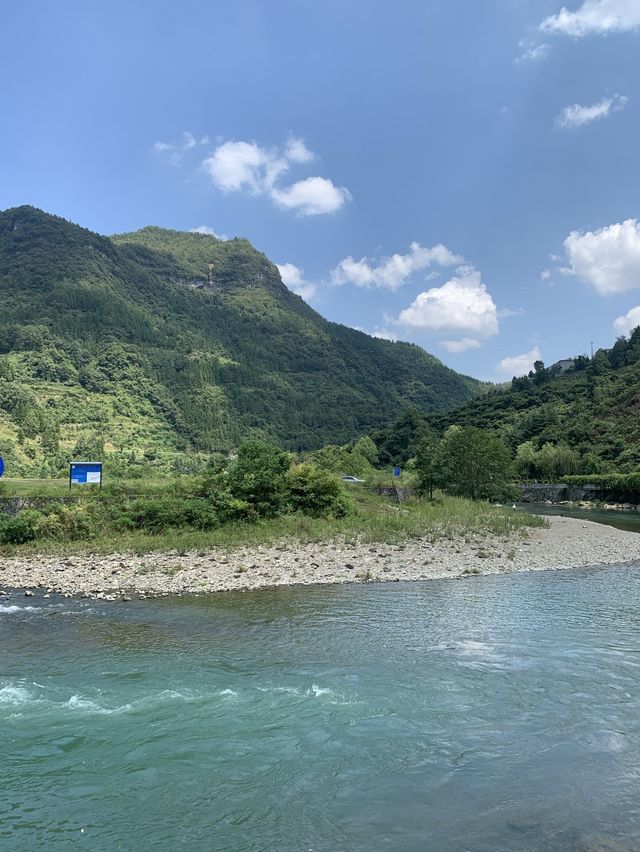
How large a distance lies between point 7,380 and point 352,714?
114 meters

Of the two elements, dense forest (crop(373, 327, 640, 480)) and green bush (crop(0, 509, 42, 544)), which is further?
dense forest (crop(373, 327, 640, 480))

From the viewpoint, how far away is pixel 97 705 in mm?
10273

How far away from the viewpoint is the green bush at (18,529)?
25.9 metres

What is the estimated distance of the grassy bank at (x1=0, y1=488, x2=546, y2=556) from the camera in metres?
25.5

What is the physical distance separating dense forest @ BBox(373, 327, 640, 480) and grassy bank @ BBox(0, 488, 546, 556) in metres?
41.3

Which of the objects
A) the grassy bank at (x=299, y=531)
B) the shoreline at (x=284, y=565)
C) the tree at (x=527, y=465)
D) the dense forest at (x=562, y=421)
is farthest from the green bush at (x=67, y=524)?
the tree at (x=527, y=465)

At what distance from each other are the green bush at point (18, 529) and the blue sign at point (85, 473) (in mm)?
5043

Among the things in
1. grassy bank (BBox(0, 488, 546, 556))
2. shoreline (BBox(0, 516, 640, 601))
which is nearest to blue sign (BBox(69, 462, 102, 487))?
grassy bank (BBox(0, 488, 546, 556))

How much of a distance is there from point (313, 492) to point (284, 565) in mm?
10101

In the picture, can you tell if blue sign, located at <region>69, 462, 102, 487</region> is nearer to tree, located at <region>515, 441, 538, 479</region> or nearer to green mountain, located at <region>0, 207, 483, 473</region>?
green mountain, located at <region>0, 207, 483, 473</region>

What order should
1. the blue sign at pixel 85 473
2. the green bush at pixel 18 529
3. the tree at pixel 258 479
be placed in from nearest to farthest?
1. the green bush at pixel 18 529
2. the tree at pixel 258 479
3. the blue sign at pixel 85 473

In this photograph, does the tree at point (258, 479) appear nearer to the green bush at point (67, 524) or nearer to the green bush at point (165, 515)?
the green bush at point (165, 515)

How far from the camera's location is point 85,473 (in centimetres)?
3178

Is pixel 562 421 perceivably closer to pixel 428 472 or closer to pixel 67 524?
pixel 428 472
